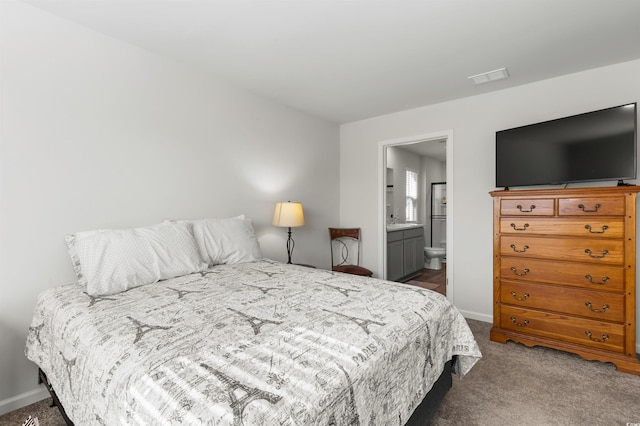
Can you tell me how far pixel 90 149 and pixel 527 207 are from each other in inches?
135

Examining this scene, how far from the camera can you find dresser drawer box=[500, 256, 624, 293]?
2303mm

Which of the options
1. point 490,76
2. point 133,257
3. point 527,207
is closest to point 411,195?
point 490,76

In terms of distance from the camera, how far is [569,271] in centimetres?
246

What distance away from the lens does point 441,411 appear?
1.84 meters

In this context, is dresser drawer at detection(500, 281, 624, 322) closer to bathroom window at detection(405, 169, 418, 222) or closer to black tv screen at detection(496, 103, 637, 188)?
black tv screen at detection(496, 103, 637, 188)

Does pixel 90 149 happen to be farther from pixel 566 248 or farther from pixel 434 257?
pixel 434 257

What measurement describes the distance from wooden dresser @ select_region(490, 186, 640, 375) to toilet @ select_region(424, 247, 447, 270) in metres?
3.15

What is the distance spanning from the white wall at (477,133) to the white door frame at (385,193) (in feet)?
0.13

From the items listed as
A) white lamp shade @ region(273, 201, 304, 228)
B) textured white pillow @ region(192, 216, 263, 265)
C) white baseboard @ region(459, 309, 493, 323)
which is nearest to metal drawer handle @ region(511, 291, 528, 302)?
white baseboard @ region(459, 309, 493, 323)

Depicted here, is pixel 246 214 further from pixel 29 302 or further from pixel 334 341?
pixel 334 341

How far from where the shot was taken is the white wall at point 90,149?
1.86 meters

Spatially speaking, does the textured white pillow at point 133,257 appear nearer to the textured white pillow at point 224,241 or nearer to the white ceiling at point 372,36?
the textured white pillow at point 224,241

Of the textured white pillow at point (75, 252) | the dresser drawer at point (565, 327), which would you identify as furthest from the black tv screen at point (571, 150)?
the textured white pillow at point (75, 252)

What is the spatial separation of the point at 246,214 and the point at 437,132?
2377 mm
